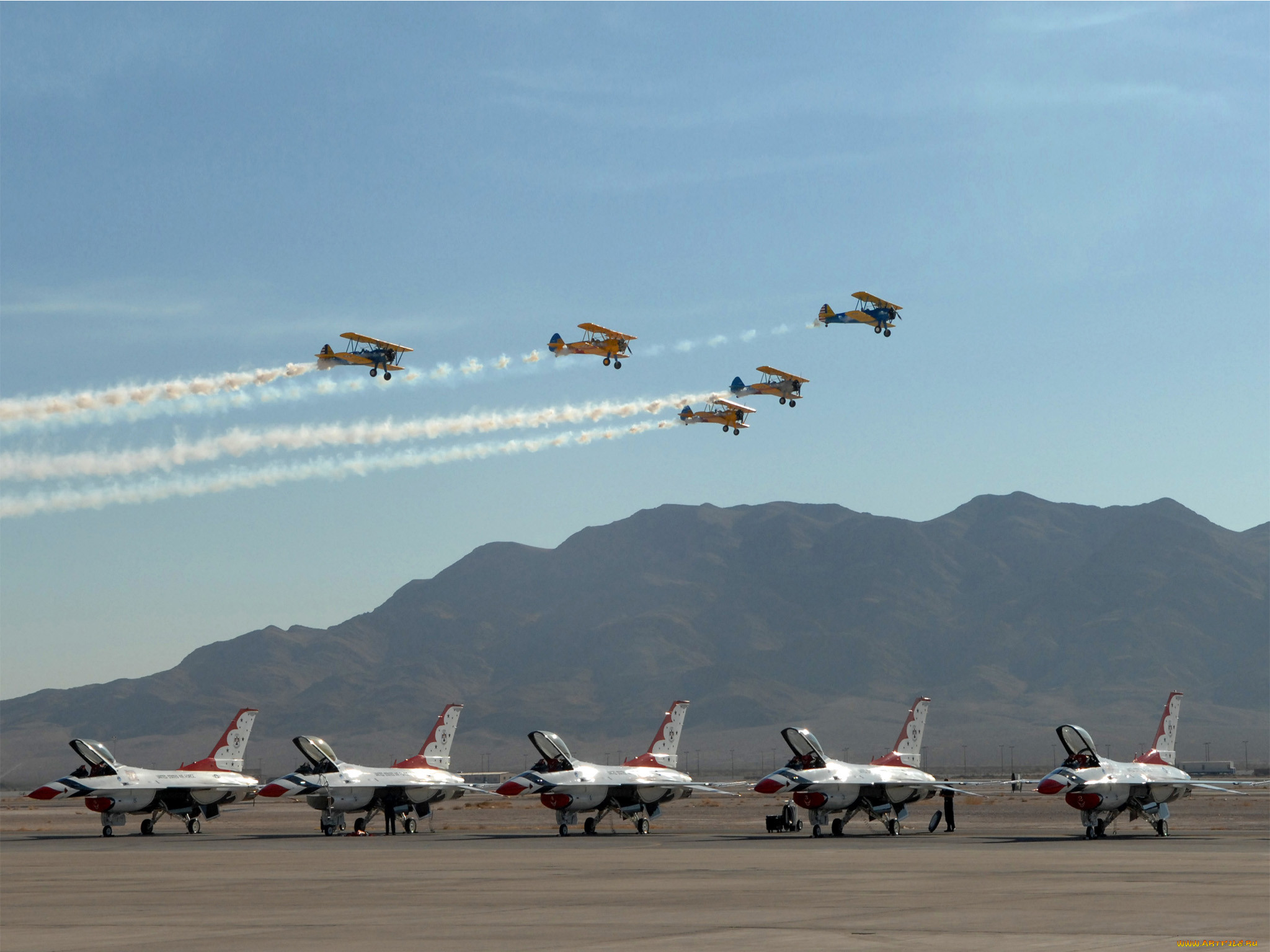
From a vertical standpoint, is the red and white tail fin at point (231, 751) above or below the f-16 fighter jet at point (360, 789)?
above

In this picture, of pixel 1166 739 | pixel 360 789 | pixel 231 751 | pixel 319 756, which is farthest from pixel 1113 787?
pixel 231 751

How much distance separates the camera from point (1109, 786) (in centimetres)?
5616

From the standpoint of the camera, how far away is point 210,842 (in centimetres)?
5806

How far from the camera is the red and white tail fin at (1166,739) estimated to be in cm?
6172

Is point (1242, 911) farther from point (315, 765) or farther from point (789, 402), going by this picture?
point (789, 402)

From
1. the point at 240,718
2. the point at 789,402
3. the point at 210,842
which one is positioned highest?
the point at 789,402

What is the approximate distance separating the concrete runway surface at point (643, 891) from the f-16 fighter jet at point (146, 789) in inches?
87.9

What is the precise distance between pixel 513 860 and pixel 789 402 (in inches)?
1715

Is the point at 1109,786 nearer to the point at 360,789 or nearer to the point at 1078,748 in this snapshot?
the point at 1078,748

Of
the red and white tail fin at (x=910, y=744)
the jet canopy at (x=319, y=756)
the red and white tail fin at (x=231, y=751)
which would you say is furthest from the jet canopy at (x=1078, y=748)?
the red and white tail fin at (x=231, y=751)

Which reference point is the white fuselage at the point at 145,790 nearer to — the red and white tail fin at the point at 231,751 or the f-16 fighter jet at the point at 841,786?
the red and white tail fin at the point at 231,751

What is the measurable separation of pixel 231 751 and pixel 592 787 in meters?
19.2

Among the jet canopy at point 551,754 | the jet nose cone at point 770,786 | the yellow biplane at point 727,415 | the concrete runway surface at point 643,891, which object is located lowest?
the concrete runway surface at point 643,891

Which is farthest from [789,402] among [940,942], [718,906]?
[940,942]
